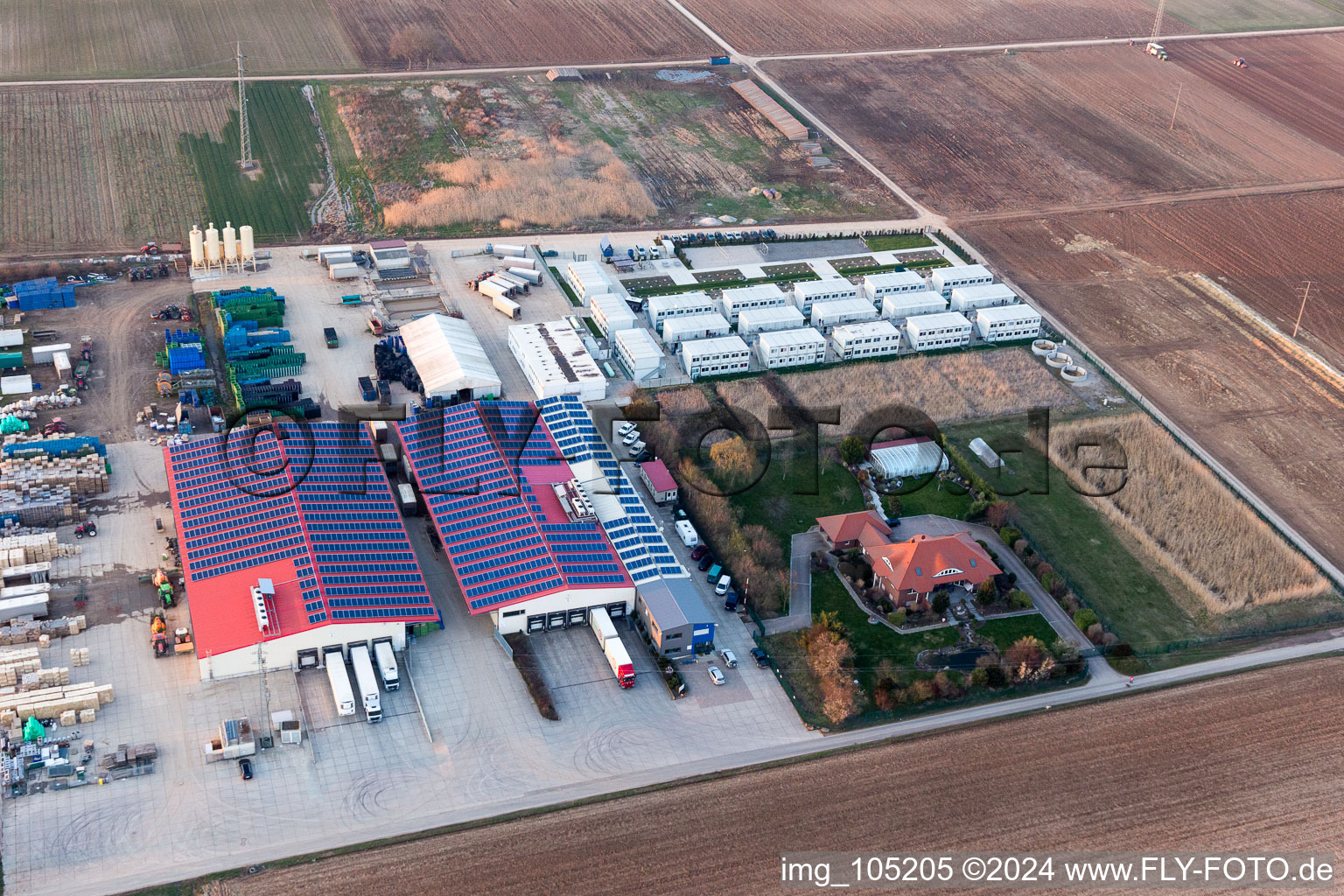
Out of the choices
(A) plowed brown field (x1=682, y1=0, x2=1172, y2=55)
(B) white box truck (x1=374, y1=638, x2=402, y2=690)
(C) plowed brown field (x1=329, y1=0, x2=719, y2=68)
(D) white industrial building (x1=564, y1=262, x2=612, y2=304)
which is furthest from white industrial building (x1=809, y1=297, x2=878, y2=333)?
(A) plowed brown field (x1=682, y1=0, x2=1172, y2=55)

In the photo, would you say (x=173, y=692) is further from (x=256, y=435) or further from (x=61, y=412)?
(x=61, y=412)

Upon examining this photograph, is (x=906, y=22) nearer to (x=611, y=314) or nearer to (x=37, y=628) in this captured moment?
(x=611, y=314)

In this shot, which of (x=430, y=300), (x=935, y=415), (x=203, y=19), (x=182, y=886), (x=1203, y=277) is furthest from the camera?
(x=203, y=19)

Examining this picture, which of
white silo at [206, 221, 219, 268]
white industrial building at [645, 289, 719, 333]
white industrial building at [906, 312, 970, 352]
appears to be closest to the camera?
white industrial building at [906, 312, 970, 352]

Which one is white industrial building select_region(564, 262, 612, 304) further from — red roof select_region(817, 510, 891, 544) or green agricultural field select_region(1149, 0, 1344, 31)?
green agricultural field select_region(1149, 0, 1344, 31)

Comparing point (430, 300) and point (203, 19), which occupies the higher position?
point (203, 19)

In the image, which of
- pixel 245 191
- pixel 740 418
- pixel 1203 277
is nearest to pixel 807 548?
pixel 740 418

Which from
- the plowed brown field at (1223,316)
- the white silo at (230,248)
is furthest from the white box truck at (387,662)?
the plowed brown field at (1223,316)
